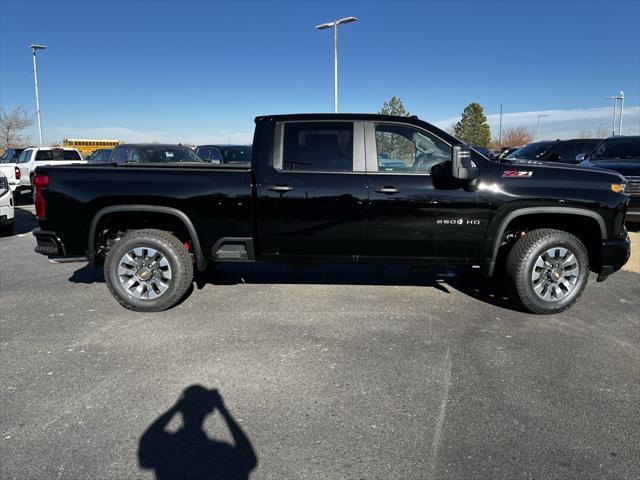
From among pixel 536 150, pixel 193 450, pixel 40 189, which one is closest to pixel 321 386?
pixel 193 450

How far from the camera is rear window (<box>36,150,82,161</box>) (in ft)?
54.5

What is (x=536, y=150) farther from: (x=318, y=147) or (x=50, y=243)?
(x=50, y=243)

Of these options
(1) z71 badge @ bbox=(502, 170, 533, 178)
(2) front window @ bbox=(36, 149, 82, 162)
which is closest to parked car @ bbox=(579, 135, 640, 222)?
(1) z71 badge @ bbox=(502, 170, 533, 178)

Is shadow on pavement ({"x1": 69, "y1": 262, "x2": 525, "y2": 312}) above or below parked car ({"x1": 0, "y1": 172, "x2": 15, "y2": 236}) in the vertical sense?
below

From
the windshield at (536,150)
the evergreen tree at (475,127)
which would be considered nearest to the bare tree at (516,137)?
the evergreen tree at (475,127)

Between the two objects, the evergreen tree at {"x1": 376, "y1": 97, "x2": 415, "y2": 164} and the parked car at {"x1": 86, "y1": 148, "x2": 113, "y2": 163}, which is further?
the parked car at {"x1": 86, "y1": 148, "x2": 113, "y2": 163}

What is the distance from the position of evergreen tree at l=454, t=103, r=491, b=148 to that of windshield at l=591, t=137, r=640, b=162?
4912cm

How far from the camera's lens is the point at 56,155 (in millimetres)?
17156

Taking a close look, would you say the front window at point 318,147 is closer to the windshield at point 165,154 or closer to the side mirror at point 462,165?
the side mirror at point 462,165

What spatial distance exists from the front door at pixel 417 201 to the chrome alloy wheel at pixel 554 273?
2.17 feet

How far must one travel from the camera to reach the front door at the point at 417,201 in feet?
15.2

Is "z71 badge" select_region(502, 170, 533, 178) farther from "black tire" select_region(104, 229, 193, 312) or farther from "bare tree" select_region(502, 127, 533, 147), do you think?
"bare tree" select_region(502, 127, 533, 147)

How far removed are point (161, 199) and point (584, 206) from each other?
4.13 meters

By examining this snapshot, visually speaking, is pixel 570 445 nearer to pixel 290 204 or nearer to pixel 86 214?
pixel 290 204
